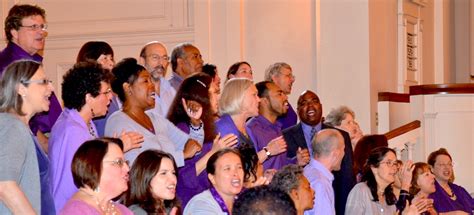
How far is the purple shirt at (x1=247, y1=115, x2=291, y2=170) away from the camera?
5.65 metres

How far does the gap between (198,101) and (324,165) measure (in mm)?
962

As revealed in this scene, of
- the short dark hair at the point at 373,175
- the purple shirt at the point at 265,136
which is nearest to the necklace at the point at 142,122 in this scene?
the purple shirt at the point at 265,136

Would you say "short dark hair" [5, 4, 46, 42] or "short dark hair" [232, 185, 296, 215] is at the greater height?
"short dark hair" [5, 4, 46, 42]

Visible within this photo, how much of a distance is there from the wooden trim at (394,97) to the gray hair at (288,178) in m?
4.29

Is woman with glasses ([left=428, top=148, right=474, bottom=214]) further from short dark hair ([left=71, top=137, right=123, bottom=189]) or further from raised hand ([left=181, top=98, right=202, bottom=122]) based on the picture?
short dark hair ([left=71, top=137, right=123, bottom=189])

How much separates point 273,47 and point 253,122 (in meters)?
3.21

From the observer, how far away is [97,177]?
373 cm

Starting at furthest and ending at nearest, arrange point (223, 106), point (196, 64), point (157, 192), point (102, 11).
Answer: point (102, 11), point (196, 64), point (223, 106), point (157, 192)

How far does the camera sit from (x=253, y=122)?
5797 mm

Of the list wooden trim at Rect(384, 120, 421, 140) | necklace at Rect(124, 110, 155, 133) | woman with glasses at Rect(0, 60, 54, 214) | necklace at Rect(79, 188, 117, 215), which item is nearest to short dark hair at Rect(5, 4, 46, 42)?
necklace at Rect(124, 110, 155, 133)

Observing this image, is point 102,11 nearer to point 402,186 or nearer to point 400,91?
point 400,91

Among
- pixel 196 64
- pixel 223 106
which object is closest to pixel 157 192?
pixel 223 106

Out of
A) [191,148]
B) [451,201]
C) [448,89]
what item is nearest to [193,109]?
[191,148]

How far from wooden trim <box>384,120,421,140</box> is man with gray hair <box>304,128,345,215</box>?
7.62 feet
